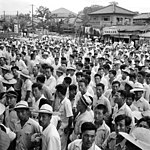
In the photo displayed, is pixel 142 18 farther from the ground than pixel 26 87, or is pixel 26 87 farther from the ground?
pixel 142 18

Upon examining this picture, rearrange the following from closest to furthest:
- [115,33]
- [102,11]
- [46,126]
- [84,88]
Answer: [46,126]
[84,88]
[115,33]
[102,11]

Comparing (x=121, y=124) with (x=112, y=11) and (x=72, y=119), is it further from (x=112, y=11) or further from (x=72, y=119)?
(x=112, y=11)

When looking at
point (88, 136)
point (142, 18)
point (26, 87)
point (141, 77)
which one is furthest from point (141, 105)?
point (142, 18)

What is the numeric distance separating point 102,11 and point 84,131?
131ft

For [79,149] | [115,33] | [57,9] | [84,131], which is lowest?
[79,149]

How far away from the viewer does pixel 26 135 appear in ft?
11.0

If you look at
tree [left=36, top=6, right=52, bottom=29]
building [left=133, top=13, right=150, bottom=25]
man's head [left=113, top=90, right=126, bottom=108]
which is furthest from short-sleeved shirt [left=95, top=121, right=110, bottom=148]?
tree [left=36, top=6, right=52, bottom=29]

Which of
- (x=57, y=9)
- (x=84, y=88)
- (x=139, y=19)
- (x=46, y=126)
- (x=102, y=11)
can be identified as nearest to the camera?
(x=46, y=126)

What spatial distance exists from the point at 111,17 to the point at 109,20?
53cm

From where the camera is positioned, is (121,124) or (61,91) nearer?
(121,124)

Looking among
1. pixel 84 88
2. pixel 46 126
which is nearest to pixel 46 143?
pixel 46 126

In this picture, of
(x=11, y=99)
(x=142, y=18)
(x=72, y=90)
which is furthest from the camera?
(x=142, y=18)

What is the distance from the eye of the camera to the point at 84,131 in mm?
2975

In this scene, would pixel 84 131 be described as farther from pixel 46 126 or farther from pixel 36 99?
pixel 36 99
